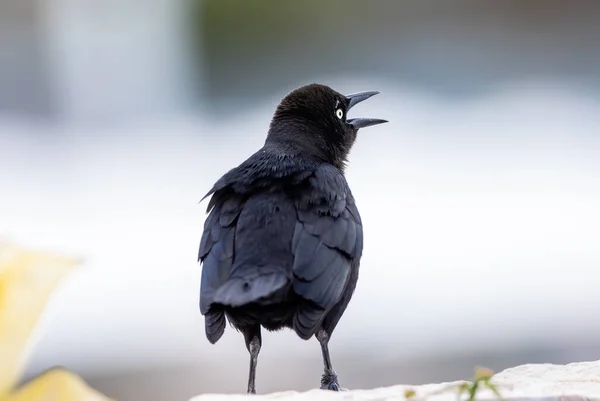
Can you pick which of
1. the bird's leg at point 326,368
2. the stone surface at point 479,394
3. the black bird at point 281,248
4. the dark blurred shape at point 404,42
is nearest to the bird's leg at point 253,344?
the black bird at point 281,248

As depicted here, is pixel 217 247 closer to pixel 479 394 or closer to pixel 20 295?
pixel 479 394

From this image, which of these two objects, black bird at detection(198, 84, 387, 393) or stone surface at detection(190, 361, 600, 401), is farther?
black bird at detection(198, 84, 387, 393)

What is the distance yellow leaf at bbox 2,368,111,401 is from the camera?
1.91ft

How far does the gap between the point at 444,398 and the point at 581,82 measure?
8998 mm

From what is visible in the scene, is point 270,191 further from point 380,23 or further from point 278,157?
point 380,23

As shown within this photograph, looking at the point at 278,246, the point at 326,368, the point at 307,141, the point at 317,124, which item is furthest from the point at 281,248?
the point at 317,124

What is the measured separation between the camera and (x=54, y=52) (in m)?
9.24

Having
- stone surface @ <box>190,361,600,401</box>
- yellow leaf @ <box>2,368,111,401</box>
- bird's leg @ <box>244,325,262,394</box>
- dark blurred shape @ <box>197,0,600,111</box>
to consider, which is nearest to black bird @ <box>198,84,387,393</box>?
bird's leg @ <box>244,325,262,394</box>

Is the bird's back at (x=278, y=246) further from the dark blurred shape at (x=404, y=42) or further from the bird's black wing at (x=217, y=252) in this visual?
the dark blurred shape at (x=404, y=42)

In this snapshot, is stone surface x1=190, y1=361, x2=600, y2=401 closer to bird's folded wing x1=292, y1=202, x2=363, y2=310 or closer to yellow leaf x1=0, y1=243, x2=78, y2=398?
yellow leaf x1=0, y1=243, x2=78, y2=398

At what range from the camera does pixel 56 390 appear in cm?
60

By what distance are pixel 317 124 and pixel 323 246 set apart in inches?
33.1

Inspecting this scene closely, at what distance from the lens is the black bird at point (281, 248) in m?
2.60

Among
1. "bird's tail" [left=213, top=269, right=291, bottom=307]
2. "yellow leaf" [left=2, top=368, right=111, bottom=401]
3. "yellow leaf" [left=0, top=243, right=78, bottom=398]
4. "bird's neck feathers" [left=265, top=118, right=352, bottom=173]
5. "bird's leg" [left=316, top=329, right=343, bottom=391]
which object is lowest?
"bird's leg" [left=316, top=329, right=343, bottom=391]
